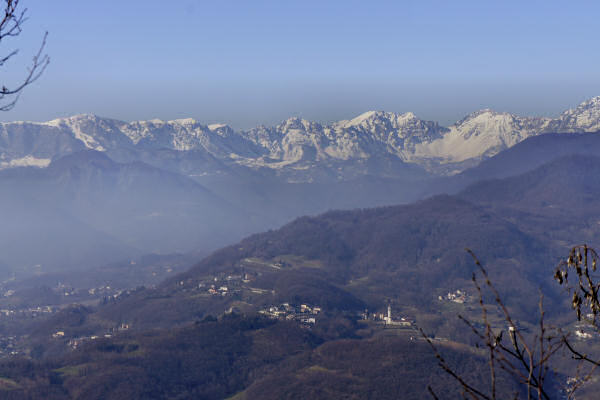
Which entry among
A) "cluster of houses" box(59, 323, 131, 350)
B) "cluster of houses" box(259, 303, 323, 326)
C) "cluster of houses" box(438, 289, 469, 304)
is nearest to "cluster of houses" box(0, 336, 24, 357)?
"cluster of houses" box(59, 323, 131, 350)

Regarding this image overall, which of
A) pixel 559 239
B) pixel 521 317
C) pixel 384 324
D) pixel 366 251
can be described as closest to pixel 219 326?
pixel 384 324

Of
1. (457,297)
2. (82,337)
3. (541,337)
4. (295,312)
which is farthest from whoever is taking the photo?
(457,297)

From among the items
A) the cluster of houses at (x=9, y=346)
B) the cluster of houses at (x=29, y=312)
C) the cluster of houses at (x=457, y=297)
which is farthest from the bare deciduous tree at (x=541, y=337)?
the cluster of houses at (x=29, y=312)

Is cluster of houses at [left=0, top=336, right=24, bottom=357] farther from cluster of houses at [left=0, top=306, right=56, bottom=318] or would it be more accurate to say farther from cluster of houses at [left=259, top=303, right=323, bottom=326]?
cluster of houses at [left=259, top=303, right=323, bottom=326]

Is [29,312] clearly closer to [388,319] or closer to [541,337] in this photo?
[388,319]

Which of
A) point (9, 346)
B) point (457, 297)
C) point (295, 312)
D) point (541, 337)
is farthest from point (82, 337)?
point (541, 337)

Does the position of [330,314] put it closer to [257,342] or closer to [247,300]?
[247,300]
